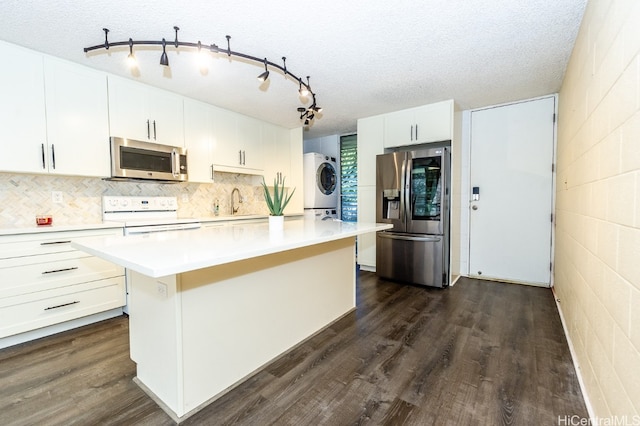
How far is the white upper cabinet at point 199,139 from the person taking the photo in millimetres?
3369

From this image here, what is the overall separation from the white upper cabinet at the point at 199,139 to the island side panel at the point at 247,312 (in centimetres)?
204

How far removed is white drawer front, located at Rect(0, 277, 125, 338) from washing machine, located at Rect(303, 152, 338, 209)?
2996 millimetres

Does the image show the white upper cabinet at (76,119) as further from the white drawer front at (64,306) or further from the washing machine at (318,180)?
the washing machine at (318,180)

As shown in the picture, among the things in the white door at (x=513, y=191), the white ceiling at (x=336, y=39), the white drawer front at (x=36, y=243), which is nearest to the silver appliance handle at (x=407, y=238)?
the white door at (x=513, y=191)

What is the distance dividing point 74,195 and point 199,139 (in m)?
1.37

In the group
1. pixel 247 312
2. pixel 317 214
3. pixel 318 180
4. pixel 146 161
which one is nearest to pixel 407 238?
pixel 317 214

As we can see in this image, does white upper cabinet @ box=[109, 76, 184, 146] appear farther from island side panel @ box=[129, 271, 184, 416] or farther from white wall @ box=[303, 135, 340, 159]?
white wall @ box=[303, 135, 340, 159]

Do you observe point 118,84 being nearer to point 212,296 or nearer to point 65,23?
point 65,23

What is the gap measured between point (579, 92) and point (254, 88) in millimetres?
2803

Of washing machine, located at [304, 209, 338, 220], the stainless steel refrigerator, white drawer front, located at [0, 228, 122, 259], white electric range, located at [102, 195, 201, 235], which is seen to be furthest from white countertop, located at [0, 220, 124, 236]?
the stainless steel refrigerator

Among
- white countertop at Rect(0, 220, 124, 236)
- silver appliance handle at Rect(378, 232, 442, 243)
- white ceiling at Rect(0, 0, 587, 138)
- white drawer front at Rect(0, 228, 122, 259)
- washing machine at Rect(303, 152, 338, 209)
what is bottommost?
silver appliance handle at Rect(378, 232, 442, 243)

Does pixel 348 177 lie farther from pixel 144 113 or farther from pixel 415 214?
pixel 144 113

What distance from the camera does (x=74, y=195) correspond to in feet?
9.22

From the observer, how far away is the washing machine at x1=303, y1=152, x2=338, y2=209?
16.2 feet
